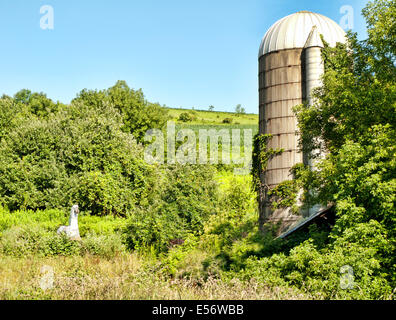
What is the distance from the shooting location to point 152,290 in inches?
383

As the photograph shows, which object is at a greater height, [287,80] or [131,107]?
[131,107]

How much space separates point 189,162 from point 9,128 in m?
28.8

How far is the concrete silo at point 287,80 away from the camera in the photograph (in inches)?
1055

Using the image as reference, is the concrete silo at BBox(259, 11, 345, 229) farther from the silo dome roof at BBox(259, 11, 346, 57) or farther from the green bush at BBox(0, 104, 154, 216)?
the green bush at BBox(0, 104, 154, 216)

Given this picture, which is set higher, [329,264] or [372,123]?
[372,123]

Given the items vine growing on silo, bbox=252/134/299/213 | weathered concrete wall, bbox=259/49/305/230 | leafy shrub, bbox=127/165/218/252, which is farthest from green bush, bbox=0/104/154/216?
weathered concrete wall, bbox=259/49/305/230

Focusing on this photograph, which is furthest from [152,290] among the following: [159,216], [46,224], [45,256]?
[46,224]
